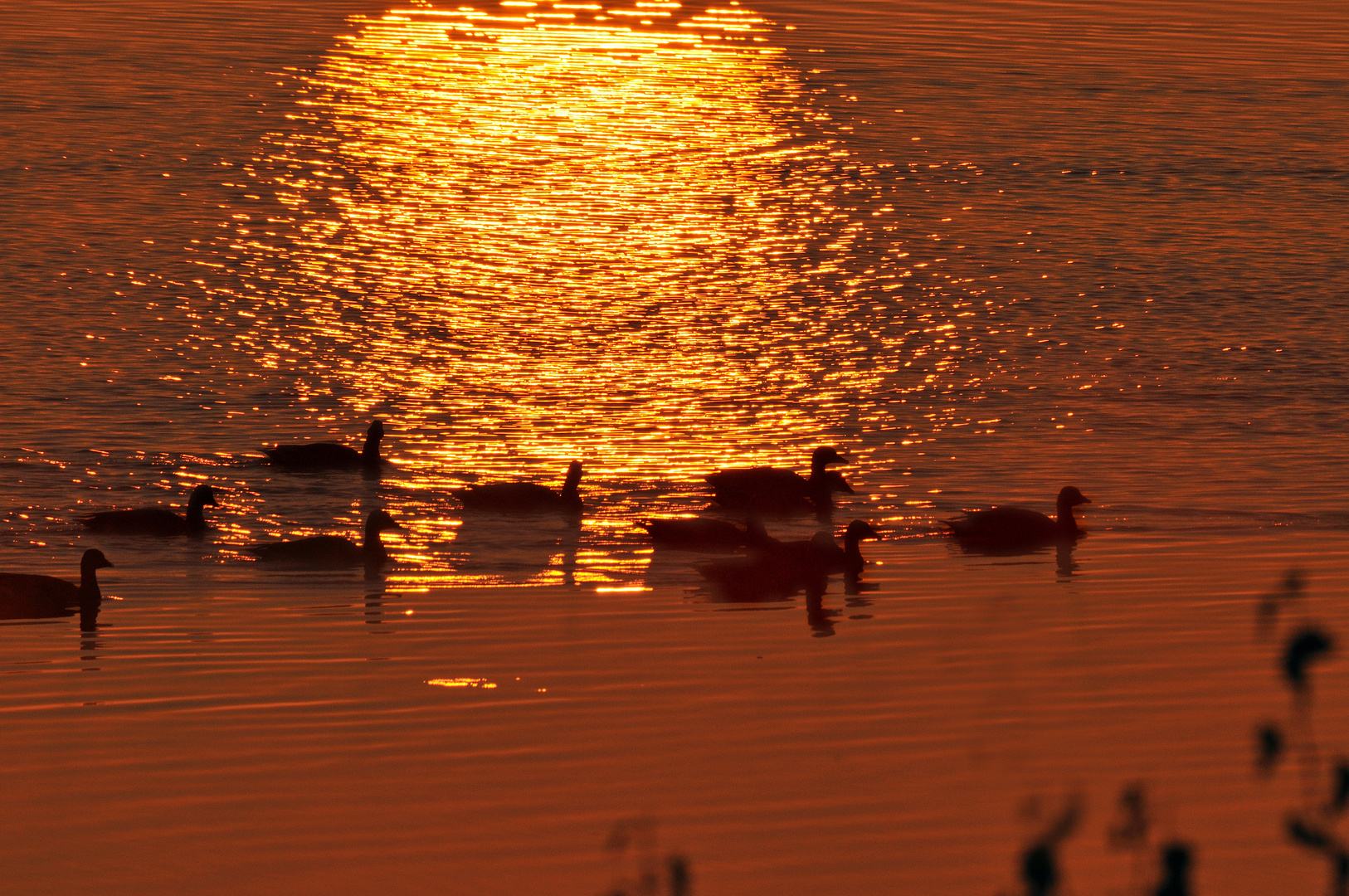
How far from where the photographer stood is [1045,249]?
33.9 meters

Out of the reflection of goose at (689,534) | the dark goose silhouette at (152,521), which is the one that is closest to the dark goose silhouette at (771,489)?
the reflection of goose at (689,534)

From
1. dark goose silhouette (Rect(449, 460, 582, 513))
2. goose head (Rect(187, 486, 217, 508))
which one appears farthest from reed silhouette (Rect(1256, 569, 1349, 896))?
goose head (Rect(187, 486, 217, 508))

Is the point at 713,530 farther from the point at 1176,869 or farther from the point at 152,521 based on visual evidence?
the point at 1176,869

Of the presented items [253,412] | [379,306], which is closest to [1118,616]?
[253,412]

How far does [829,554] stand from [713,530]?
1716mm

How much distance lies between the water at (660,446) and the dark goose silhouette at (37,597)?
1.51ft

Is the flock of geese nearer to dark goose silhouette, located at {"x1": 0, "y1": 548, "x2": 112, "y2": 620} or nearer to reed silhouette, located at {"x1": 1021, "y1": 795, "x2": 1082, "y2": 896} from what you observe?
dark goose silhouette, located at {"x1": 0, "y1": 548, "x2": 112, "y2": 620}

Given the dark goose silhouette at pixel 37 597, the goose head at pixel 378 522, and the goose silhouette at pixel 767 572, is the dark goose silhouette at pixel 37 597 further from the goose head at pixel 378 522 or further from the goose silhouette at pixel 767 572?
the goose silhouette at pixel 767 572

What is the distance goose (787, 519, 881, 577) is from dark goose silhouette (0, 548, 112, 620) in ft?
18.7

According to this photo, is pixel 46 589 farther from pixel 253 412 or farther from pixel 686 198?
pixel 686 198

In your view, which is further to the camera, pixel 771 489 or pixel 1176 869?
pixel 771 489

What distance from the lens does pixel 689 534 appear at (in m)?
17.1

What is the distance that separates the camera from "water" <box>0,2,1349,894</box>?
9773 millimetres

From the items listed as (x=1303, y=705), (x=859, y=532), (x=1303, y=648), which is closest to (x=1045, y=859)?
(x=1303, y=648)
